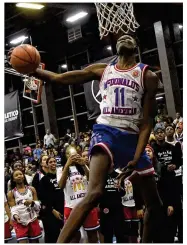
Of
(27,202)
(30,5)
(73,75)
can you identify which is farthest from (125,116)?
(30,5)

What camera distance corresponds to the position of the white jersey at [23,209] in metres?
6.29

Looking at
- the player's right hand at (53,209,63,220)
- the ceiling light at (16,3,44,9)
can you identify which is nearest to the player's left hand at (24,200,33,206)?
the player's right hand at (53,209,63,220)

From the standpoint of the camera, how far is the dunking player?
137 inches

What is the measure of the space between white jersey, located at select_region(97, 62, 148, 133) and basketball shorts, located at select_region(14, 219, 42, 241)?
10.7 ft

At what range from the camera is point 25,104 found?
1912cm

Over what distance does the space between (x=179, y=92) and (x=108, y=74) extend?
1063cm

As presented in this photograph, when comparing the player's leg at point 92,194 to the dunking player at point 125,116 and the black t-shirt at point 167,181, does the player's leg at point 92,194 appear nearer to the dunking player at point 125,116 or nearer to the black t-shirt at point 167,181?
the dunking player at point 125,116

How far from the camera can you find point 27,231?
→ 20.6ft

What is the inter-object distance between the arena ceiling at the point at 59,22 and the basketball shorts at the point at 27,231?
25.8 ft

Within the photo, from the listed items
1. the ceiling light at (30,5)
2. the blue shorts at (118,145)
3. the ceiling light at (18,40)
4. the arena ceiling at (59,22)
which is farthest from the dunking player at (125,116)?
the ceiling light at (18,40)

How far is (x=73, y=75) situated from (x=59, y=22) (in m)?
12.0

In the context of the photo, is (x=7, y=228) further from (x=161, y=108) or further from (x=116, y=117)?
(x=161, y=108)
